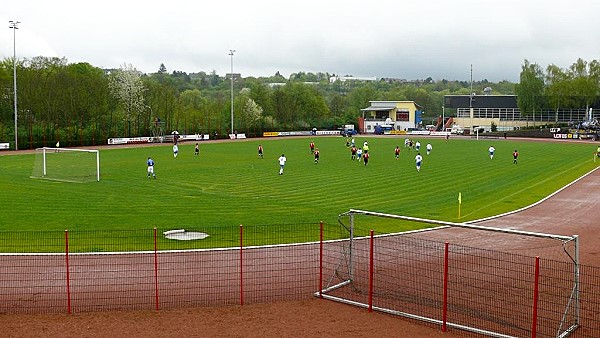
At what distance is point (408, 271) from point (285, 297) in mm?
3981

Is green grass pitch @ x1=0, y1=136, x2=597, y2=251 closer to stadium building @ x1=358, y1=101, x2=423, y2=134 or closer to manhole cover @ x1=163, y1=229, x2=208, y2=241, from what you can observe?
manhole cover @ x1=163, y1=229, x2=208, y2=241

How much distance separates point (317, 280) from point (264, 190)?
20.1 metres

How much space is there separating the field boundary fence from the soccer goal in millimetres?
22021

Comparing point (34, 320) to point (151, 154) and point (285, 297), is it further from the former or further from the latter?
point (151, 154)

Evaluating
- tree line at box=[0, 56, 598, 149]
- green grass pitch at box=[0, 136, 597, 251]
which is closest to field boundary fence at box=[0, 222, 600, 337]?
green grass pitch at box=[0, 136, 597, 251]

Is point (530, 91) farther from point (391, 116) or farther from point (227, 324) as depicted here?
point (227, 324)

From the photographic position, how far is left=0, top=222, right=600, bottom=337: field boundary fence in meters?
14.9

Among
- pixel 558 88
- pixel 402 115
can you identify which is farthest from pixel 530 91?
pixel 402 115

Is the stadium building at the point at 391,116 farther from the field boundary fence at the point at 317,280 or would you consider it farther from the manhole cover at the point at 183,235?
the field boundary fence at the point at 317,280

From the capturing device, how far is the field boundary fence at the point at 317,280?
1487 cm

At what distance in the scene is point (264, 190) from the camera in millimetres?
37531

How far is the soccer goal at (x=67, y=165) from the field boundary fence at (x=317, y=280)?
72.2 ft

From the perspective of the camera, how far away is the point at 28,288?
54.9 feet

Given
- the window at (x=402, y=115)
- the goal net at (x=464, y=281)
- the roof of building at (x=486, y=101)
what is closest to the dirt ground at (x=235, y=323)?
the goal net at (x=464, y=281)
